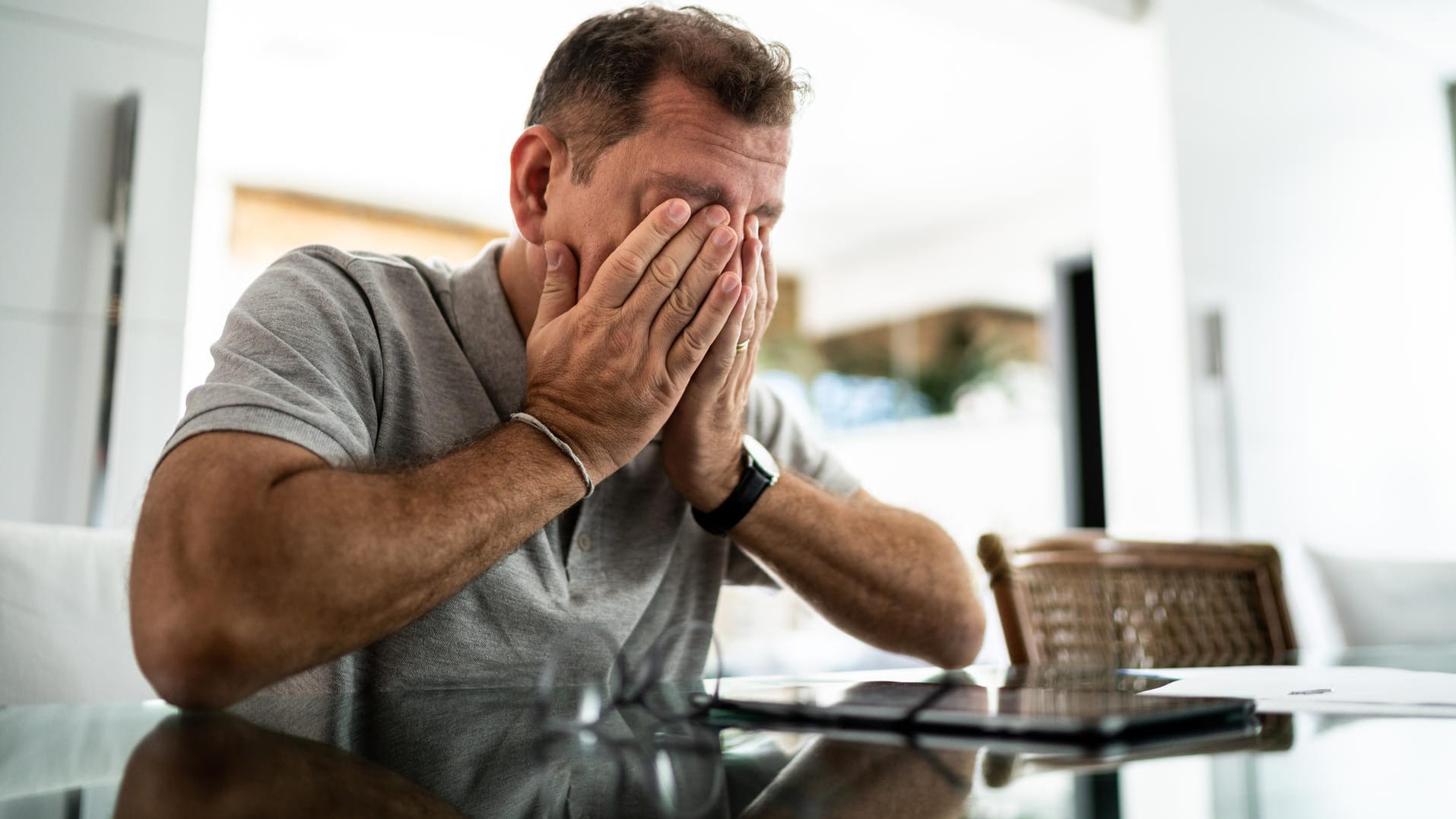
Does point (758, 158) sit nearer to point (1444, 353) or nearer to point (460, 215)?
point (1444, 353)

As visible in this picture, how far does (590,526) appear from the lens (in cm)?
107

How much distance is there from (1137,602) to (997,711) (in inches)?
33.4

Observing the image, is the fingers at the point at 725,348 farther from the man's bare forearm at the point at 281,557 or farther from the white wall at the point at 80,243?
the white wall at the point at 80,243

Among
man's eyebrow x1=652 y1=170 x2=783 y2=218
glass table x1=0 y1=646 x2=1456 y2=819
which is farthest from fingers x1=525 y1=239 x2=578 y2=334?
glass table x1=0 y1=646 x2=1456 y2=819

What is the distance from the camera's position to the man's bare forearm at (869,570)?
1.09m

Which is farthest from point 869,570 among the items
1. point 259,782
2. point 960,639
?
point 259,782

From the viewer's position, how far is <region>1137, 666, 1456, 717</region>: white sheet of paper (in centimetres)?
62

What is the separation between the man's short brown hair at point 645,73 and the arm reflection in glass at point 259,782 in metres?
0.67

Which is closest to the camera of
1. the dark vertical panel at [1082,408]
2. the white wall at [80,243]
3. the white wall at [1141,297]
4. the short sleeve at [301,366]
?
the short sleeve at [301,366]

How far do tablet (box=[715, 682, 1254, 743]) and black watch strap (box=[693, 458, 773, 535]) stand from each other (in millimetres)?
444

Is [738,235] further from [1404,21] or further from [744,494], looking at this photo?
[1404,21]

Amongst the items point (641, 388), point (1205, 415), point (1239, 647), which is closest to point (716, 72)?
point (641, 388)

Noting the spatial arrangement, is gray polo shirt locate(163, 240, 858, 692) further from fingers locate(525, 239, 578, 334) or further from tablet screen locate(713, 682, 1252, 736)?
tablet screen locate(713, 682, 1252, 736)

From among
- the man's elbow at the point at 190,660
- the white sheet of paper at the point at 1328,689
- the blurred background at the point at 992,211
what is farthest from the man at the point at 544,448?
the white sheet of paper at the point at 1328,689
